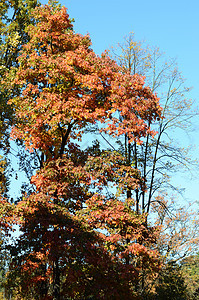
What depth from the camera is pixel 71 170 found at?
12.9 metres

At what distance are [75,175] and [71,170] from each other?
1.16ft

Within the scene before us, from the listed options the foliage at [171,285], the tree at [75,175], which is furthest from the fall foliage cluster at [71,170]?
the foliage at [171,285]

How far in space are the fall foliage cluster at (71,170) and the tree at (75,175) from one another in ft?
0.13

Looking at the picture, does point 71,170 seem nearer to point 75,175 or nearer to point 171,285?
point 75,175

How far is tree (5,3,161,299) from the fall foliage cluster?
0.13 ft

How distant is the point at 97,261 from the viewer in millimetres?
11141

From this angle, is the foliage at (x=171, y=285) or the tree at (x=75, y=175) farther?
the foliage at (x=171, y=285)

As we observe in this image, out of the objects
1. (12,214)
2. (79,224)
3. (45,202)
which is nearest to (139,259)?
(79,224)

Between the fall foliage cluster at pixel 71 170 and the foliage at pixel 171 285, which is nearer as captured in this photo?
the fall foliage cluster at pixel 71 170

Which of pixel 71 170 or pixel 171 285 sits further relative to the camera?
pixel 171 285

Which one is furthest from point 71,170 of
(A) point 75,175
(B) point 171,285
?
(B) point 171,285

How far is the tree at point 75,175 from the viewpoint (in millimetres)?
11547

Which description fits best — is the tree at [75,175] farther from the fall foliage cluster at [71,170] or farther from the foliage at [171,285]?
the foliage at [171,285]

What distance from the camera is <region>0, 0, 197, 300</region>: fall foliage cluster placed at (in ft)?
38.1
